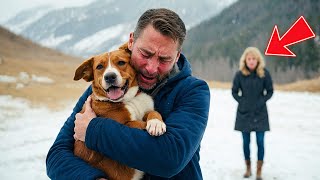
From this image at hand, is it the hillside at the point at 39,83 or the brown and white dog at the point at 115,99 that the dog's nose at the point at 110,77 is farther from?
the hillside at the point at 39,83

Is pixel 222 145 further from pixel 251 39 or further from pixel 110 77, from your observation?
pixel 251 39

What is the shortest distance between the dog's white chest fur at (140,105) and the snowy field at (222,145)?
4.83 meters

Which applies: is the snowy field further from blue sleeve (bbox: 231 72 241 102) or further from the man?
the man

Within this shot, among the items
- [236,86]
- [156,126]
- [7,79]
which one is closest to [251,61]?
[236,86]

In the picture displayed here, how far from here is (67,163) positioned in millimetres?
2475

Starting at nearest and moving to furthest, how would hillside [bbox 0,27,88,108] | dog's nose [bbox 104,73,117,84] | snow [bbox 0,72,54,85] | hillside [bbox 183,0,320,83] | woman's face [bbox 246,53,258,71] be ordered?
dog's nose [bbox 104,73,117,84], woman's face [bbox 246,53,258,71], hillside [bbox 0,27,88,108], snow [bbox 0,72,54,85], hillside [bbox 183,0,320,83]

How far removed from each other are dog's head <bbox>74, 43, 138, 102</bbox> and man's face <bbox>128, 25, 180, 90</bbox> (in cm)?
14

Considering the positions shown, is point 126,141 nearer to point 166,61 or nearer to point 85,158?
point 85,158

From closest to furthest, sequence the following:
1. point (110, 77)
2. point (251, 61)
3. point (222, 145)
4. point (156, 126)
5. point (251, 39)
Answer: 1. point (156, 126)
2. point (110, 77)
3. point (251, 61)
4. point (222, 145)
5. point (251, 39)

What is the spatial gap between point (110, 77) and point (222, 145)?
7.96 metres

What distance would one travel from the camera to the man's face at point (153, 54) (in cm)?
256

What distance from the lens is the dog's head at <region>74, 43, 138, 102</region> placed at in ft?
9.39

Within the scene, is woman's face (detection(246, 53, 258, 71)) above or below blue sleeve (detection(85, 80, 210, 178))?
below

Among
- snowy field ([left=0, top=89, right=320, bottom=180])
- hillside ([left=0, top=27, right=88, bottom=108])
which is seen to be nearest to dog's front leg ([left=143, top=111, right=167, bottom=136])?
snowy field ([left=0, top=89, right=320, bottom=180])
